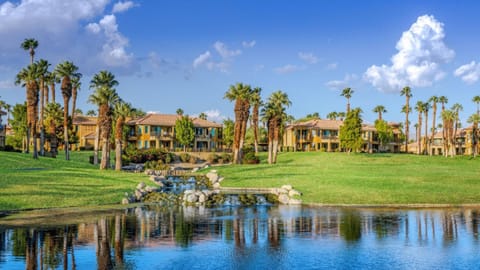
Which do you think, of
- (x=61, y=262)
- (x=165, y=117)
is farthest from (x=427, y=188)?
(x=165, y=117)

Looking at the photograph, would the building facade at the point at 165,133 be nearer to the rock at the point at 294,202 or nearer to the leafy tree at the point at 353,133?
the leafy tree at the point at 353,133

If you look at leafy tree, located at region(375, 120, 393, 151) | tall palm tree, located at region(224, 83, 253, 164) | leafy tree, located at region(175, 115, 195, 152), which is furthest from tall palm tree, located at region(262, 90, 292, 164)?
leafy tree, located at region(375, 120, 393, 151)

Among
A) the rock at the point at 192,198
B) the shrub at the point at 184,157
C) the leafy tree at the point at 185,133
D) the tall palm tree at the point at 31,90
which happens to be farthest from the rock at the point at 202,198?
the leafy tree at the point at 185,133

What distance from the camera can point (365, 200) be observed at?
44469 millimetres

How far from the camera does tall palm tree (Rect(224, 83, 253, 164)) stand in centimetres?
8969

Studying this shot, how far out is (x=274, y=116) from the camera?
88.8m

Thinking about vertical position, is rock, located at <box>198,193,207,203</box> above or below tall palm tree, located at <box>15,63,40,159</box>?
below

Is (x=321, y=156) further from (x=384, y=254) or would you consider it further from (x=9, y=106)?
(x=9, y=106)

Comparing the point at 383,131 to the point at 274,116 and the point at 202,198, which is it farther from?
the point at 202,198

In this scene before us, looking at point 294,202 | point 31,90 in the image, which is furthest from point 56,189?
point 31,90

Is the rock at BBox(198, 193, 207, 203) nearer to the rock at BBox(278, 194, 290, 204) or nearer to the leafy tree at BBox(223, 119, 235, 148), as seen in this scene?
the rock at BBox(278, 194, 290, 204)

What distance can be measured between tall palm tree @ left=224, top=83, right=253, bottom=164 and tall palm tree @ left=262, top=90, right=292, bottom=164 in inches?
141

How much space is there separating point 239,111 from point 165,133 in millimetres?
34556

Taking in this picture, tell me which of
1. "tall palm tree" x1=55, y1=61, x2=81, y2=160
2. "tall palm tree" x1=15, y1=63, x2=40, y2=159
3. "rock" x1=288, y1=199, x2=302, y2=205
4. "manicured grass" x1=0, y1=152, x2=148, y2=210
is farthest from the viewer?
"tall palm tree" x1=55, y1=61, x2=81, y2=160
